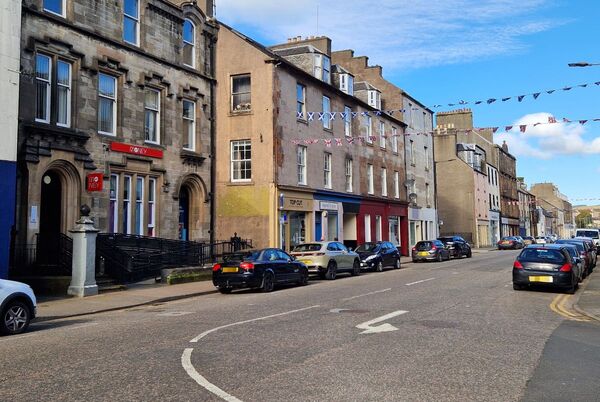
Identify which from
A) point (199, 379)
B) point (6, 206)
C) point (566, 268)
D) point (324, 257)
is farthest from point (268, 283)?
point (199, 379)

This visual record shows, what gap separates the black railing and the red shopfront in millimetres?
13132

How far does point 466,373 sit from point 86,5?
18.9 m

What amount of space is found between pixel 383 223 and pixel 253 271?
932 inches

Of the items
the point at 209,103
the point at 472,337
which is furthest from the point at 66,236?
the point at 472,337

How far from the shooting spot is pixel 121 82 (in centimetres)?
2095

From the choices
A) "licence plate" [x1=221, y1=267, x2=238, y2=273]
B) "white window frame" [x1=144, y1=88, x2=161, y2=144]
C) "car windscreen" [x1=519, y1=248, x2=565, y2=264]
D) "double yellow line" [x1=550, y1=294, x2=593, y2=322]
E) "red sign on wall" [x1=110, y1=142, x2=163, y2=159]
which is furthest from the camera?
"white window frame" [x1=144, y1=88, x2=161, y2=144]

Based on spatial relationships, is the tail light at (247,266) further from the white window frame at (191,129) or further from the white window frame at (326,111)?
the white window frame at (326,111)

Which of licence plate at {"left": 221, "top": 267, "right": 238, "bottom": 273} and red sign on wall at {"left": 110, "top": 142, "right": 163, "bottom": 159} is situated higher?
red sign on wall at {"left": 110, "top": 142, "right": 163, "bottom": 159}

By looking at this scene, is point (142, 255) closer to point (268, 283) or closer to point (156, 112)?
point (268, 283)

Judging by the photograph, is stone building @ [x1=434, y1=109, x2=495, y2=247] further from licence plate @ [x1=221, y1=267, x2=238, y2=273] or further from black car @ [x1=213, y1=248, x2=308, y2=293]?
licence plate @ [x1=221, y1=267, x2=238, y2=273]

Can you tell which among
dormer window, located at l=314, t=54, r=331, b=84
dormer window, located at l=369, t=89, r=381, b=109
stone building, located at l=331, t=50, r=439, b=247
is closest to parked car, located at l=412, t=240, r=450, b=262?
stone building, located at l=331, t=50, r=439, b=247

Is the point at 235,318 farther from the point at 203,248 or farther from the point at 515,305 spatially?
the point at 203,248

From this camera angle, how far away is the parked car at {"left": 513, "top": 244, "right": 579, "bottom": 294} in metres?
15.7

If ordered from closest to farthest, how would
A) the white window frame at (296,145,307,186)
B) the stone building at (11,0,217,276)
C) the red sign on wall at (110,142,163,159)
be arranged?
the stone building at (11,0,217,276), the red sign on wall at (110,142,163,159), the white window frame at (296,145,307,186)
